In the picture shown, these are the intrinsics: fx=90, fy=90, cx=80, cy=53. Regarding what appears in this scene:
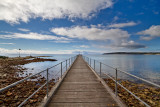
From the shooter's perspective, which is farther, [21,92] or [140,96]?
[140,96]

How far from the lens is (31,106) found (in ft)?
12.6

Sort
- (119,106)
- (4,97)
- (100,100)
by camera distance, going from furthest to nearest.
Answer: (4,97) < (100,100) < (119,106)

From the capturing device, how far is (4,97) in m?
5.00

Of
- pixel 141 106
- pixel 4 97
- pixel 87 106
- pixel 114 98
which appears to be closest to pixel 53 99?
pixel 87 106

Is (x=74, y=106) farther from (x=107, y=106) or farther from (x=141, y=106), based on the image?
(x=141, y=106)

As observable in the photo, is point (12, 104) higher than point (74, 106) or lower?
lower

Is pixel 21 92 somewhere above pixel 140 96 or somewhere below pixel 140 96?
above

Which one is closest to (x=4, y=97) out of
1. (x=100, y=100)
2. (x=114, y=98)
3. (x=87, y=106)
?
(x=87, y=106)

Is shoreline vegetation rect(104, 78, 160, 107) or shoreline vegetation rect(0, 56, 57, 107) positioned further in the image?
shoreline vegetation rect(104, 78, 160, 107)

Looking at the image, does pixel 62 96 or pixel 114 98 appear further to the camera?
pixel 62 96

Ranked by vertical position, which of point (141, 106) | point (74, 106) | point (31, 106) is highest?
point (74, 106)

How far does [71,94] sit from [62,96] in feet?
1.32

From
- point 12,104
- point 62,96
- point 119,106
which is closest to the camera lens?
point 119,106

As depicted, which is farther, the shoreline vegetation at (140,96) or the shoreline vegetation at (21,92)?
the shoreline vegetation at (140,96)
